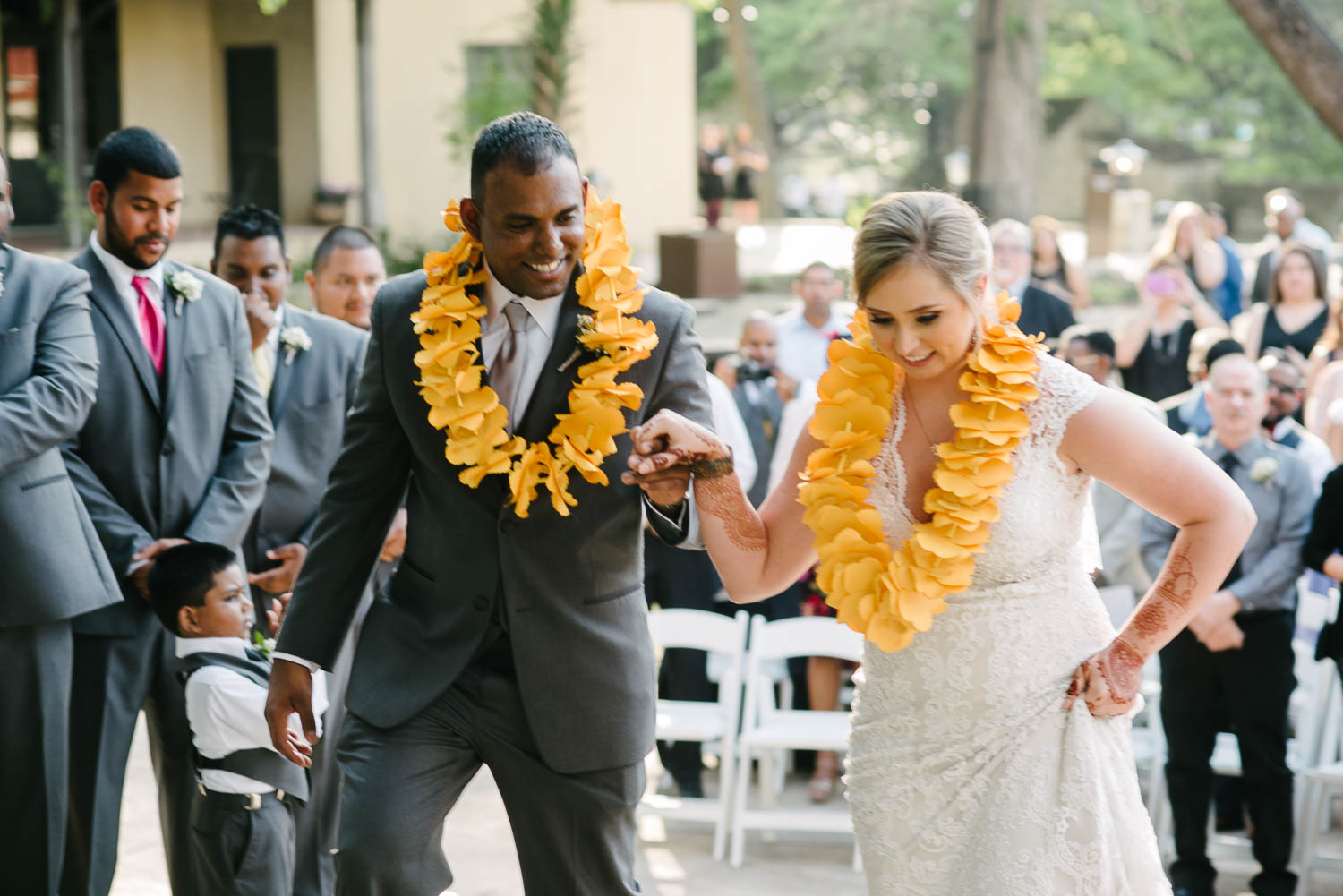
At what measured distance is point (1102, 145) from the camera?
3600cm

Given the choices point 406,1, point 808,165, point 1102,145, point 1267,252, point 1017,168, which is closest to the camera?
point 1267,252

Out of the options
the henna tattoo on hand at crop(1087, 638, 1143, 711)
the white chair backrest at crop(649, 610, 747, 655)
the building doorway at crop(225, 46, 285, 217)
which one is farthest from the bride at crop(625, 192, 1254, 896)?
the building doorway at crop(225, 46, 285, 217)

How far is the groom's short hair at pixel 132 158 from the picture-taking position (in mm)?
4625

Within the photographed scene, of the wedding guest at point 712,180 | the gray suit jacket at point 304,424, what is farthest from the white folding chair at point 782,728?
the wedding guest at point 712,180

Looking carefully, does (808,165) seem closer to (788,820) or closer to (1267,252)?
(1267,252)

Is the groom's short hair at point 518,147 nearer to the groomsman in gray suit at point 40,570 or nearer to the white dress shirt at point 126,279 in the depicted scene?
the groomsman in gray suit at point 40,570

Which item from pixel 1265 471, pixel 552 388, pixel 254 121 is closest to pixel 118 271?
pixel 552 388

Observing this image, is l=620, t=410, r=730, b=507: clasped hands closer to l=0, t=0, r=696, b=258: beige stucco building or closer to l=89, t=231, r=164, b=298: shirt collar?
l=89, t=231, r=164, b=298: shirt collar

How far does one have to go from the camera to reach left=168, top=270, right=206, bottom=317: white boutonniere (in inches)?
190

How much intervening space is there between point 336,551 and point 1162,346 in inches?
283

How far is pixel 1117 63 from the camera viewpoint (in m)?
35.2

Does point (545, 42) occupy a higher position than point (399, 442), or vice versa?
point (545, 42)

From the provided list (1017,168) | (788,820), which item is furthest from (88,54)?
(788,820)

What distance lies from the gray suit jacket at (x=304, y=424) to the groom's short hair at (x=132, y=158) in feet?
2.99
